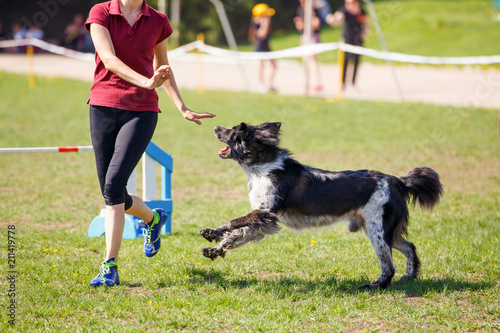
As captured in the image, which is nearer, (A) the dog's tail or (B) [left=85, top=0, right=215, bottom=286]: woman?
(B) [left=85, top=0, right=215, bottom=286]: woman

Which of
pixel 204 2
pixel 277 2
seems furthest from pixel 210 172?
pixel 277 2

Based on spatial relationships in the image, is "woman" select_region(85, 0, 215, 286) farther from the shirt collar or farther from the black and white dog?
the black and white dog

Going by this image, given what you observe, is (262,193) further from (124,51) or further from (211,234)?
(124,51)

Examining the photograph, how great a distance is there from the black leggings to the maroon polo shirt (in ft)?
0.26

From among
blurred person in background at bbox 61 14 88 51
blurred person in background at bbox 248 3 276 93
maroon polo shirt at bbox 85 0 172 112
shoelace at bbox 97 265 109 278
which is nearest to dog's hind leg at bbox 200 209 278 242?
shoelace at bbox 97 265 109 278

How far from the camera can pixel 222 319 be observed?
3.79 metres

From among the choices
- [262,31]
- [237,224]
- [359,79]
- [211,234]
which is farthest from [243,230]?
[359,79]

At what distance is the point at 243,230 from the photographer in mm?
4270

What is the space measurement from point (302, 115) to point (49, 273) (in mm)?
9162

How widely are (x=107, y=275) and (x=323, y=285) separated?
5.73 feet

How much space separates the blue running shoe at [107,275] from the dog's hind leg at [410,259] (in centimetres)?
239

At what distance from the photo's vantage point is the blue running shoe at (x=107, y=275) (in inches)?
168

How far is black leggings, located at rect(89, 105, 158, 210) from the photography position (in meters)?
4.09

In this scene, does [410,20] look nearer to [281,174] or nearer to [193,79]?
[193,79]
